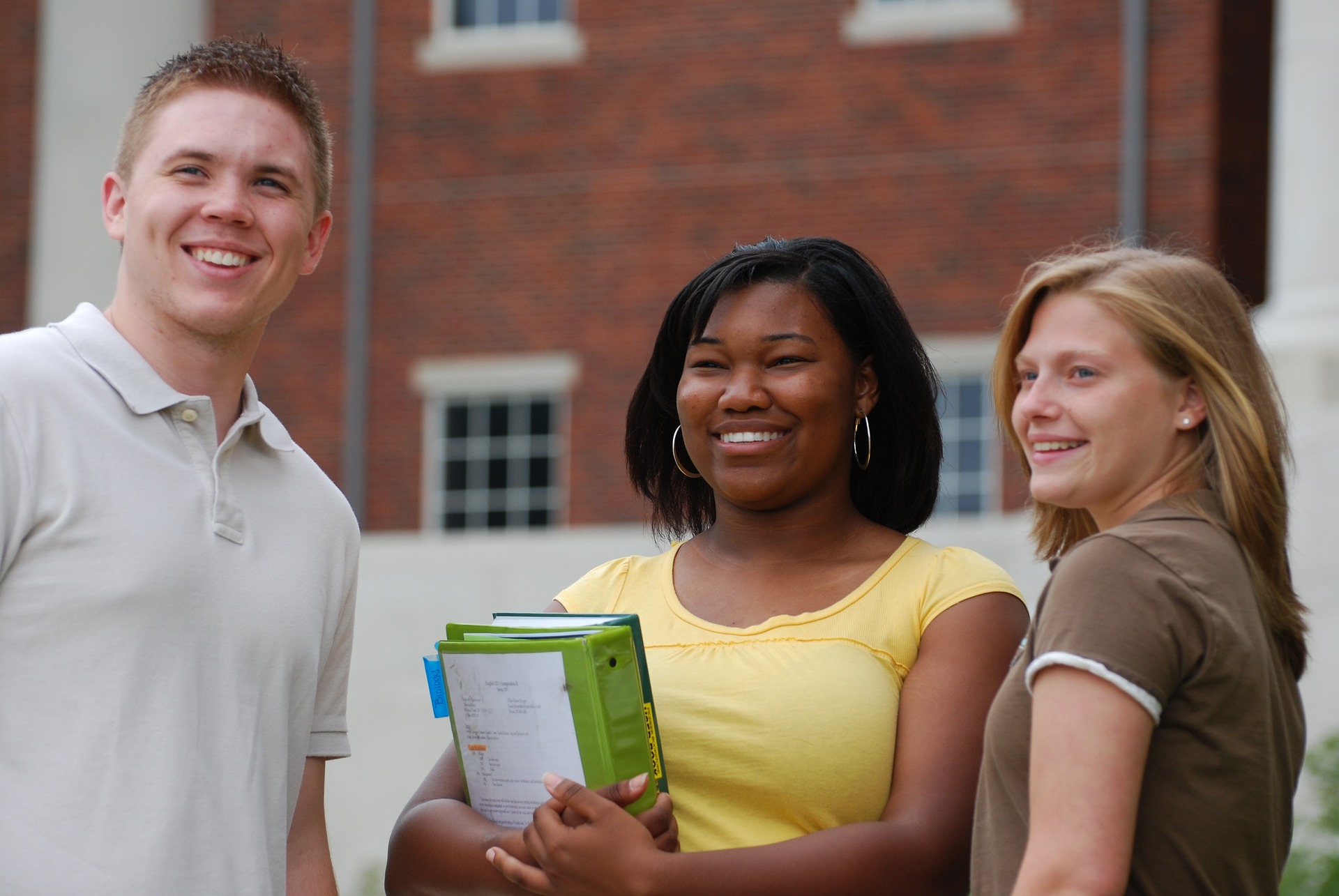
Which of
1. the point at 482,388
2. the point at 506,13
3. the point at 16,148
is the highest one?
the point at 506,13

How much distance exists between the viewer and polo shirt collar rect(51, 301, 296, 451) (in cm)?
304

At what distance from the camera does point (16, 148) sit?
16688 millimetres

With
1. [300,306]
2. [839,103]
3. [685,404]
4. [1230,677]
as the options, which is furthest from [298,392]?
[1230,677]

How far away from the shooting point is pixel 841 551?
3.44m

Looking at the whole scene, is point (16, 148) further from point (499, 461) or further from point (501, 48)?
point (499, 461)

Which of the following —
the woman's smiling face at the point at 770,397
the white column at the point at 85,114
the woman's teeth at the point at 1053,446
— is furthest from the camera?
the white column at the point at 85,114

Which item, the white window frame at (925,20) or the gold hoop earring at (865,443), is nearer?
the gold hoop earring at (865,443)

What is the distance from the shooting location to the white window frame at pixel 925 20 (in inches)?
564

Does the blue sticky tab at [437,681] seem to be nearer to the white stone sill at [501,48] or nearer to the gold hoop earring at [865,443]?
the gold hoop earring at [865,443]

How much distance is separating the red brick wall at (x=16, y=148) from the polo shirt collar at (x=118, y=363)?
1425cm

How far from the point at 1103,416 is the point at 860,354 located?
2.46 ft

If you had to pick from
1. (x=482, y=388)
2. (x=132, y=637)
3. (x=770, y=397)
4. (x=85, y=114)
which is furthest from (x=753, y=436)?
(x=85, y=114)

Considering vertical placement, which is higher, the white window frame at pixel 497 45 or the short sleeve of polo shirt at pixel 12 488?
the white window frame at pixel 497 45

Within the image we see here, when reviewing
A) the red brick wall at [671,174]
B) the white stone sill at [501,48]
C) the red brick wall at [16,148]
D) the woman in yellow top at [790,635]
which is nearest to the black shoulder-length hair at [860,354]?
the woman in yellow top at [790,635]
